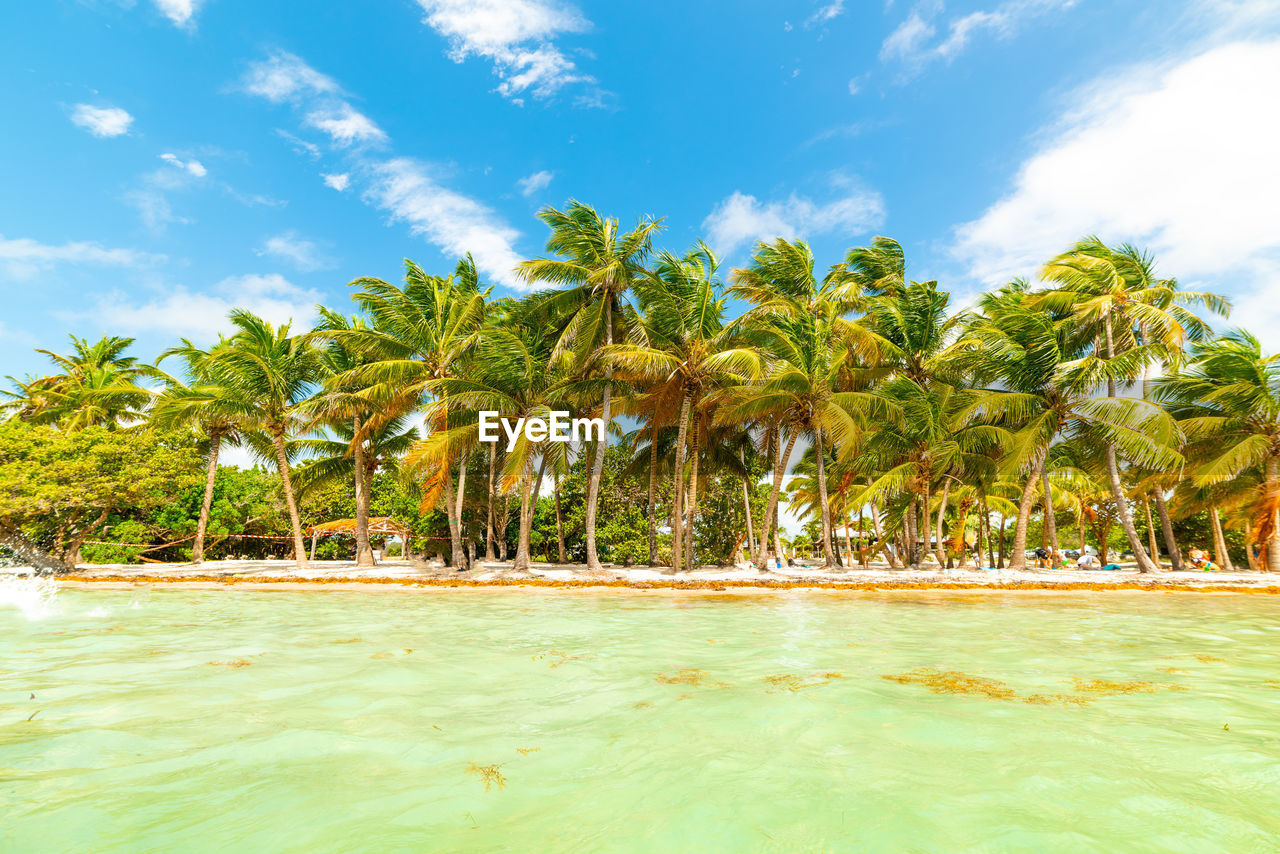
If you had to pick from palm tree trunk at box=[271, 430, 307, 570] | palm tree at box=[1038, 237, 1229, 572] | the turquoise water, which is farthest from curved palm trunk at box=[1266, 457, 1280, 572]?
palm tree trunk at box=[271, 430, 307, 570]

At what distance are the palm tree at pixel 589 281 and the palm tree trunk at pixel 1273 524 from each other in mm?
18646

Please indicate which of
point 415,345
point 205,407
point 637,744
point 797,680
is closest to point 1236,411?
point 797,680

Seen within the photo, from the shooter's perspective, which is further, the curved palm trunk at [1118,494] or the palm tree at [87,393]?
the palm tree at [87,393]

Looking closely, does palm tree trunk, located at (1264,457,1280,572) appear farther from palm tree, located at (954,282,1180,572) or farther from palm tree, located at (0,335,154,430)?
palm tree, located at (0,335,154,430)

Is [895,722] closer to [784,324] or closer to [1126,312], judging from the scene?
[784,324]

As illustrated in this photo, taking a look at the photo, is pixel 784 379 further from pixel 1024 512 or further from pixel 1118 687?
pixel 1118 687

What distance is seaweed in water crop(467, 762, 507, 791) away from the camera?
2.72 meters

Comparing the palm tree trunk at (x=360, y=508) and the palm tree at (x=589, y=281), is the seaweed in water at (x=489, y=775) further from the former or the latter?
the palm tree trunk at (x=360, y=508)

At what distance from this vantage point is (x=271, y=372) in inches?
775

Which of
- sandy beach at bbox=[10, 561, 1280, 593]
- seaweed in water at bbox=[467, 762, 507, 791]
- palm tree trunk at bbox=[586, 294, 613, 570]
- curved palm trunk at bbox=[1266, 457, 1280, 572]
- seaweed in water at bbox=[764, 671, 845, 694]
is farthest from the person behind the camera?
palm tree trunk at bbox=[586, 294, 613, 570]

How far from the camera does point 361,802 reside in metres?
2.54

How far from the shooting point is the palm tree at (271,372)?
19469 millimetres

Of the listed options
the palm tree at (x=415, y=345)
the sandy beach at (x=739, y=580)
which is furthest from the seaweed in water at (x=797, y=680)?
the palm tree at (x=415, y=345)

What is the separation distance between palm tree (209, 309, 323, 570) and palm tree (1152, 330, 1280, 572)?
27.0 m
